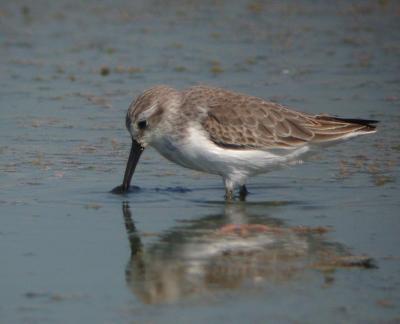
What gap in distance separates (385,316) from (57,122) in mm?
7974

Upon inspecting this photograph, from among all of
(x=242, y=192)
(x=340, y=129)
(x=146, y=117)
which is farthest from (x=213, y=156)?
(x=340, y=129)

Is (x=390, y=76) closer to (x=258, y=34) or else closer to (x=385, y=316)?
(x=258, y=34)

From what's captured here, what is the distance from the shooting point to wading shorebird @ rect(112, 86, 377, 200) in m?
10.6

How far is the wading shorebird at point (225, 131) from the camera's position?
34.9 feet

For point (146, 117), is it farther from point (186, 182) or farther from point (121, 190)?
point (186, 182)

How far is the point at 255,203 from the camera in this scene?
35.3 feet

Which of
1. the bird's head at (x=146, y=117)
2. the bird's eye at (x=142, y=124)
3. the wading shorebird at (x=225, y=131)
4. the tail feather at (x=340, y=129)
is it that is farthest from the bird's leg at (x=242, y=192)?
the bird's eye at (x=142, y=124)

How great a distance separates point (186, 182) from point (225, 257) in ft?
10.6

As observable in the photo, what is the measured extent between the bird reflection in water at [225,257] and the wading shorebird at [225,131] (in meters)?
0.92

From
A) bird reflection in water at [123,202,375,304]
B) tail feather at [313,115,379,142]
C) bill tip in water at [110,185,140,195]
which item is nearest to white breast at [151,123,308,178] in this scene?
tail feather at [313,115,379,142]

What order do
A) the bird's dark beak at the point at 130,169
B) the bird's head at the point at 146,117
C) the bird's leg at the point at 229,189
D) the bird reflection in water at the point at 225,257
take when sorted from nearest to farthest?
the bird reflection in water at the point at 225,257, the bird's head at the point at 146,117, the bird's leg at the point at 229,189, the bird's dark beak at the point at 130,169

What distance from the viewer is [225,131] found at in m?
10.7

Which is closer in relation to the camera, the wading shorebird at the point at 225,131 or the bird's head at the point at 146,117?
the wading shorebird at the point at 225,131

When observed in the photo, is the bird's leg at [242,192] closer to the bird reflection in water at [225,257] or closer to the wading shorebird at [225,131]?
the wading shorebird at [225,131]
